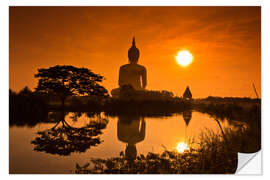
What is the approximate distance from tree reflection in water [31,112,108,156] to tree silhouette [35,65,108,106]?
46 cm

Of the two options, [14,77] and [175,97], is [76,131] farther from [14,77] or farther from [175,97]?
[175,97]

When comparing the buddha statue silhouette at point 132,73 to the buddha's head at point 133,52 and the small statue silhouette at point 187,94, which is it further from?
the small statue silhouette at point 187,94

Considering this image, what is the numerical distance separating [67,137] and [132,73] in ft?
7.22

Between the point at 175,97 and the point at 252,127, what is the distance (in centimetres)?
152

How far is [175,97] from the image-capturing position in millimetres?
4043

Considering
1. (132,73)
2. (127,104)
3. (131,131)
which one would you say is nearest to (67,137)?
(131,131)

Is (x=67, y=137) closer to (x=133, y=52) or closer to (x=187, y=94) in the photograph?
(x=133, y=52)

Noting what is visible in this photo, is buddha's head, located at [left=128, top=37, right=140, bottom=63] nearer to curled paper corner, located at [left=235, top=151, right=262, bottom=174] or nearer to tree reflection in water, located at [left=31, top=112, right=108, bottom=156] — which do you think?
tree reflection in water, located at [left=31, top=112, right=108, bottom=156]

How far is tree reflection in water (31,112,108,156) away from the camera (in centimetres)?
317

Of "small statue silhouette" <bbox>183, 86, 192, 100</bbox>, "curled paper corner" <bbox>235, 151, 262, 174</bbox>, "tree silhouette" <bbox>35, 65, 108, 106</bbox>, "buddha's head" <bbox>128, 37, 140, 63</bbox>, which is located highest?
"buddha's head" <bbox>128, 37, 140, 63</bbox>

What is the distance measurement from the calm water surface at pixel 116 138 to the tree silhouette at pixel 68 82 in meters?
0.49

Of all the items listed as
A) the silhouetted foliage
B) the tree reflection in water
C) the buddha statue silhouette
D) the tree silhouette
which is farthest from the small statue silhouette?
the silhouetted foliage

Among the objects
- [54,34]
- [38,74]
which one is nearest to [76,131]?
[38,74]
